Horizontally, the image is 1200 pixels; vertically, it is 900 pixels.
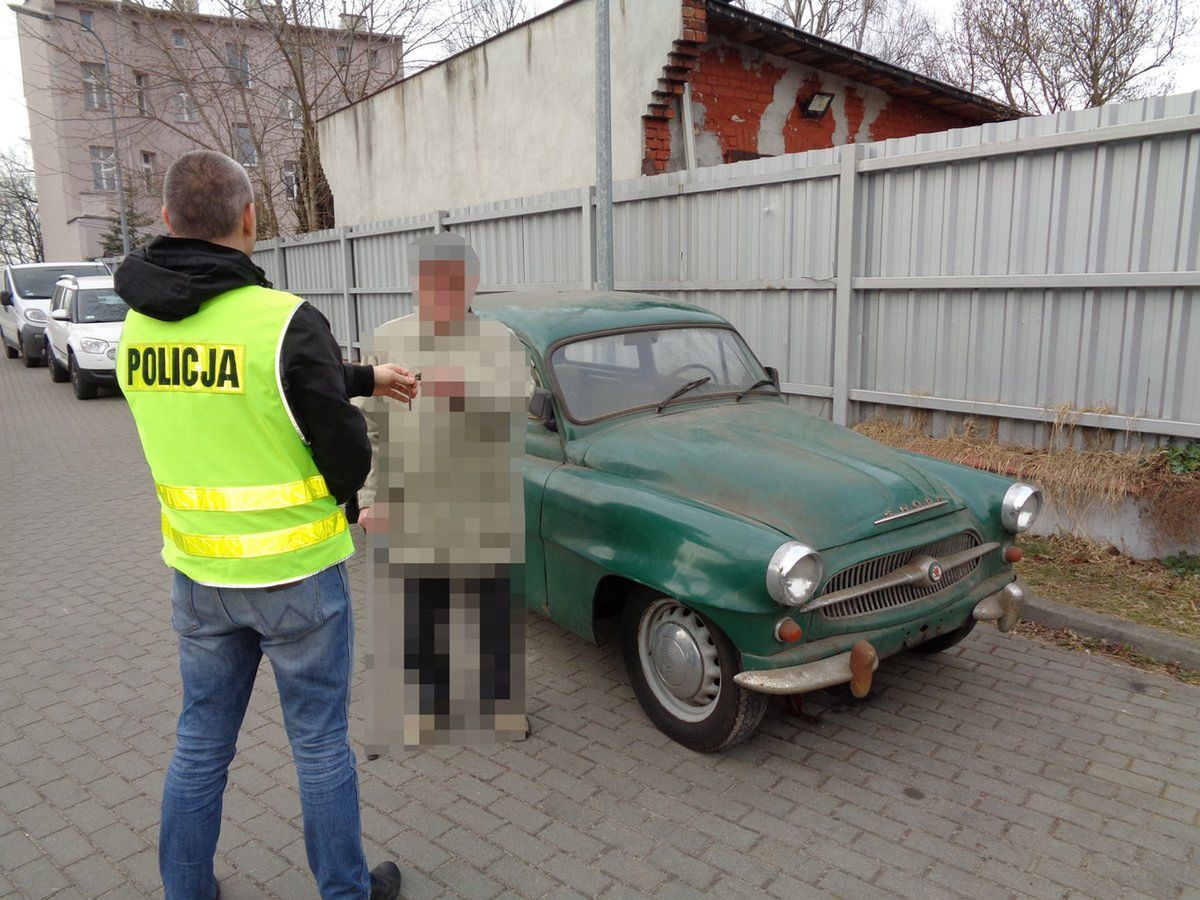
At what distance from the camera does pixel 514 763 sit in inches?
139

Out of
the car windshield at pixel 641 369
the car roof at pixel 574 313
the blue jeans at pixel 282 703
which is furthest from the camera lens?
the car roof at pixel 574 313

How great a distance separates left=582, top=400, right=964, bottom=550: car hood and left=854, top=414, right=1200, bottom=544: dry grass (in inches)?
75.6

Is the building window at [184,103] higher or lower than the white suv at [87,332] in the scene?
higher

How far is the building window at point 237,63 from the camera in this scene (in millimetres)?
19188

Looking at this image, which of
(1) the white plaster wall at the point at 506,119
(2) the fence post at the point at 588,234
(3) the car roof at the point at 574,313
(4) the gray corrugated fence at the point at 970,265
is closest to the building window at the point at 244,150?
(1) the white plaster wall at the point at 506,119

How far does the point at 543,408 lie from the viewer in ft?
13.6

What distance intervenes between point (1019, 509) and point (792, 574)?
1.48 m

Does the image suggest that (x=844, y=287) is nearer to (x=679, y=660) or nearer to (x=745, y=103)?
(x=679, y=660)

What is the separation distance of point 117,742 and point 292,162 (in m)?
20.1

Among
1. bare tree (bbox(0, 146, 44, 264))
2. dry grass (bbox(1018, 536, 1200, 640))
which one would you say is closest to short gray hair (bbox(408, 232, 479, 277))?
dry grass (bbox(1018, 536, 1200, 640))

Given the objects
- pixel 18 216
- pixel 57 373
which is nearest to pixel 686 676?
pixel 57 373

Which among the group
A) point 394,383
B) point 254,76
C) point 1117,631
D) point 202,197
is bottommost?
point 1117,631

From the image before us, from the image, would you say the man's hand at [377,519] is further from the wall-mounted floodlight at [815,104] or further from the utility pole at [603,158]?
the wall-mounted floodlight at [815,104]

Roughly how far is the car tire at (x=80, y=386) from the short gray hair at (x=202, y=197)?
45.7ft
